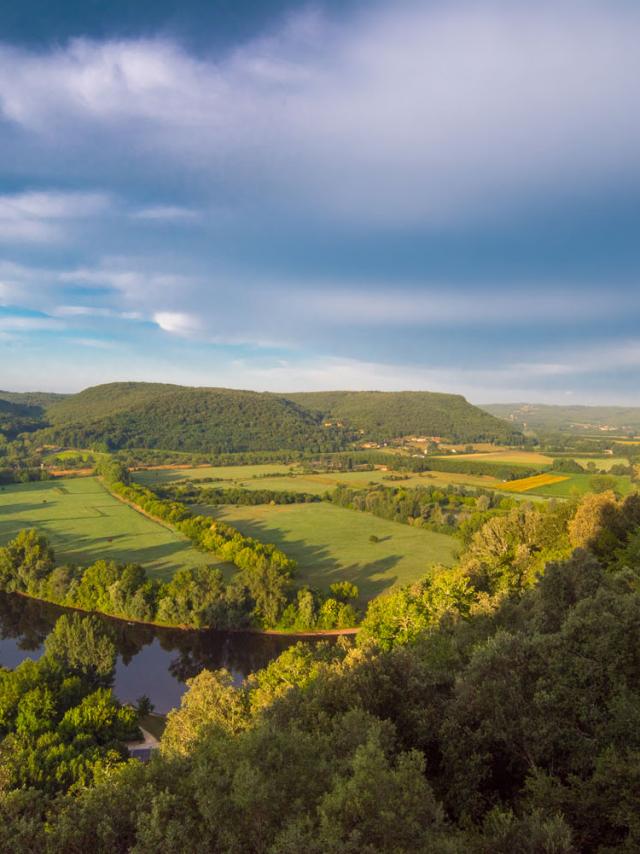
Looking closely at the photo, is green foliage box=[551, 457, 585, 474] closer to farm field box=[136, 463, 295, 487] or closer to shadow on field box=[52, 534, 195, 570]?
farm field box=[136, 463, 295, 487]

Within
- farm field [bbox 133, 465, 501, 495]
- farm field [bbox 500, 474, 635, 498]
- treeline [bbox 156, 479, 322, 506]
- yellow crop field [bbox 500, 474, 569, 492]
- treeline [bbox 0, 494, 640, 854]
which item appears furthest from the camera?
farm field [bbox 133, 465, 501, 495]

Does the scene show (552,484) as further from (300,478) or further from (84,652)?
(84,652)

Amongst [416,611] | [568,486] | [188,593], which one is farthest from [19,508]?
[568,486]

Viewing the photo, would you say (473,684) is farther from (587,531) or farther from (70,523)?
(70,523)

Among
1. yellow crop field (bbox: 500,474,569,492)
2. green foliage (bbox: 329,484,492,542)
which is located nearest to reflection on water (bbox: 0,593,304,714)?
green foliage (bbox: 329,484,492,542)

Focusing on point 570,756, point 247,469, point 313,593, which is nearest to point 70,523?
point 313,593

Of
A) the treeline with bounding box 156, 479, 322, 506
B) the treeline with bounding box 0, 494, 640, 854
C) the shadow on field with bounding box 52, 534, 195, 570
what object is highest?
the treeline with bounding box 0, 494, 640, 854

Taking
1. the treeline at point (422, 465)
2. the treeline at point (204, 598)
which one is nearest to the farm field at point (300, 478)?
the treeline at point (422, 465)
